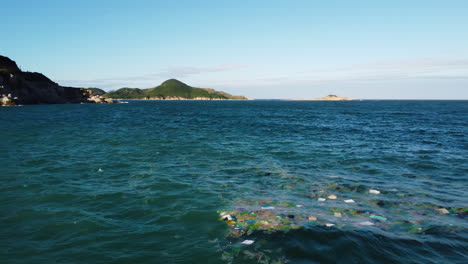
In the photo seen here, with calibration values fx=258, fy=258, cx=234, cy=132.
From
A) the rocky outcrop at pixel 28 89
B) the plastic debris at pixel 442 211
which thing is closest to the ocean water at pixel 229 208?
the plastic debris at pixel 442 211

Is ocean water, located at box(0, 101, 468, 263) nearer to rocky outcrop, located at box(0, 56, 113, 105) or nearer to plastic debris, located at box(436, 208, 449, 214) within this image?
plastic debris, located at box(436, 208, 449, 214)

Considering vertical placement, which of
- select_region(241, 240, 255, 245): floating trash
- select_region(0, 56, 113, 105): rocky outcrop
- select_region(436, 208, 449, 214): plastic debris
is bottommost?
select_region(436, 208, 449, 214): plastic debris

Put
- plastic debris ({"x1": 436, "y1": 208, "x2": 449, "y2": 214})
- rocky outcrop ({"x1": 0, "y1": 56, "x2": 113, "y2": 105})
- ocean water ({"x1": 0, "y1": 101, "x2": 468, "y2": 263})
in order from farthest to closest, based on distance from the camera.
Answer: rocky outcrop ({"x1": 0, "y1": 56, "x2": 113, "y2": 105}) → plastic debris ({"x1": 436, "y1": 208, "x2": 449, "y2": 214}) → ocean water ({"x1": 0, "y1": 101, "x2": 468, "y2": 263})

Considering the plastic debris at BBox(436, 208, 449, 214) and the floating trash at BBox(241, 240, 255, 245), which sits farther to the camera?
the plastic debris at BBox(436, 208, 449, 214)

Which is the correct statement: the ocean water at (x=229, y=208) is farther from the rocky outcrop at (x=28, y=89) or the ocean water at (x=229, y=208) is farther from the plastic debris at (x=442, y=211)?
the rocky outcrop at (x=28, y=89)

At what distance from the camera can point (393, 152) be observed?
2509 cm

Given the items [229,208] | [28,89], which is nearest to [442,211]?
[229,208]

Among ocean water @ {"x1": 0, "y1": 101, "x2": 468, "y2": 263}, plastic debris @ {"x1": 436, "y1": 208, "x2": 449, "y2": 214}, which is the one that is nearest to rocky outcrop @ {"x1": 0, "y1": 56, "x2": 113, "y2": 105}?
ocean water @ {"x1": 0, "y1": 101, "x2": 468, "y2": 263}

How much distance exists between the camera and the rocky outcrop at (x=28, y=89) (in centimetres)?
11312

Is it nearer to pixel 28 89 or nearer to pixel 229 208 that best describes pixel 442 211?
pixel 229 208

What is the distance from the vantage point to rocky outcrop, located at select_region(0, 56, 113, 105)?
113 m

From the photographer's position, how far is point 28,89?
413 ft

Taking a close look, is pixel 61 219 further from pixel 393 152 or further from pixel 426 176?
pixel 393 152

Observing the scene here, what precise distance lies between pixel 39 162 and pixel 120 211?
41.6ft
